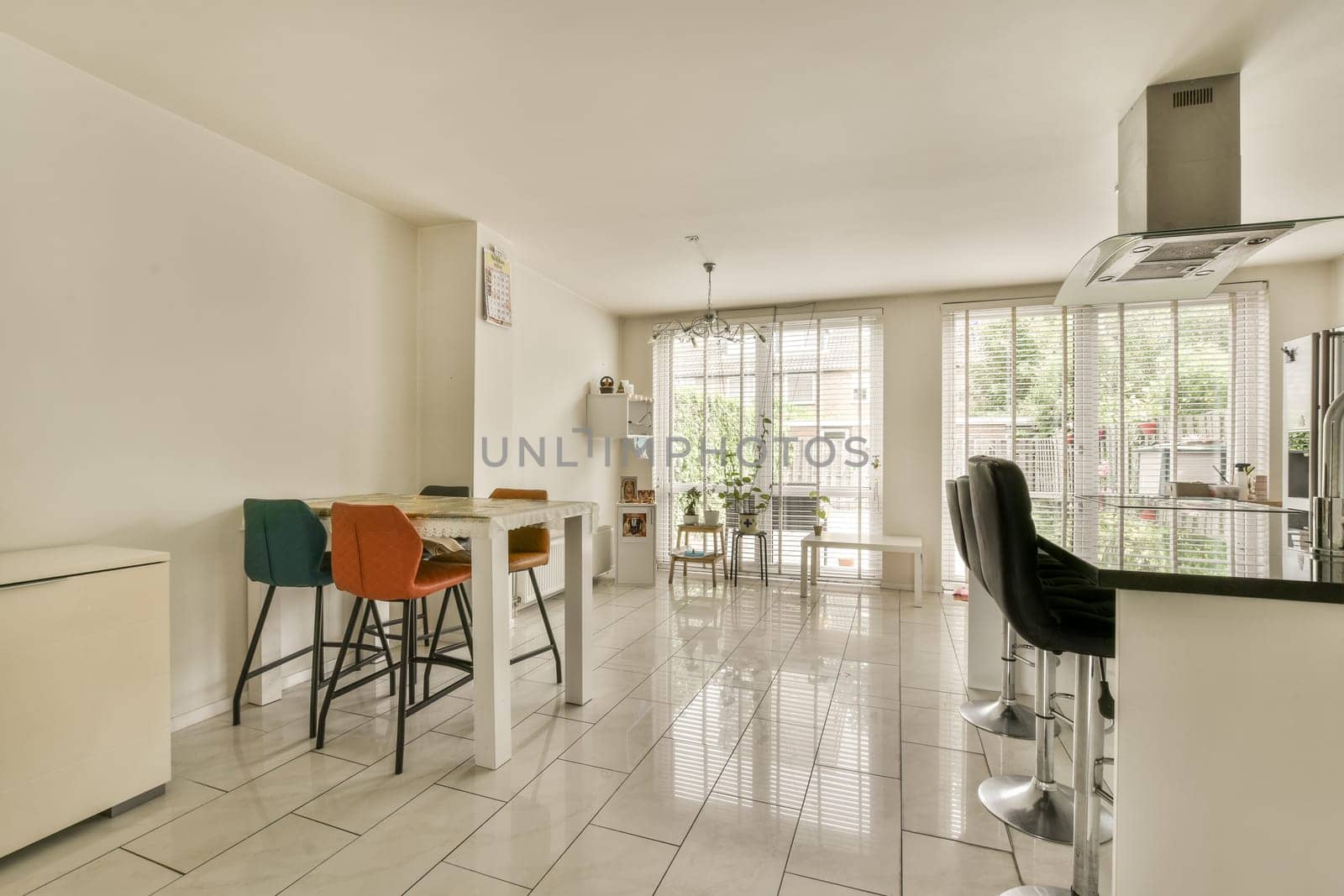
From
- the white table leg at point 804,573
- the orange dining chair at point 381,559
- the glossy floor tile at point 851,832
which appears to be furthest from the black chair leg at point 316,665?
the white table leg at point 804,573

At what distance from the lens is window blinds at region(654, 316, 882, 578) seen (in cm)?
580

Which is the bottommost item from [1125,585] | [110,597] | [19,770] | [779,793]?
[779,793]

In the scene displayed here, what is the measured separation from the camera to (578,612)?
291 centimetres

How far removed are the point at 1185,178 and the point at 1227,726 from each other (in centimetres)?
224

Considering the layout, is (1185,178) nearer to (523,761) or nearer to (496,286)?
(523,761)

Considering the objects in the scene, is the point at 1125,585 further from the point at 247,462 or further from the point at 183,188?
the point at 183,188

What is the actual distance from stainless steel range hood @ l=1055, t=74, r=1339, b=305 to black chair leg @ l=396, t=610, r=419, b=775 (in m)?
3.14

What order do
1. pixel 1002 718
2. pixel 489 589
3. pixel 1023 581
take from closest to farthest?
pixel 1023 581
pixel 489 589
pixel 1002 718

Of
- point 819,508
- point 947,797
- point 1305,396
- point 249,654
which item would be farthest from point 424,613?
point 1305,396

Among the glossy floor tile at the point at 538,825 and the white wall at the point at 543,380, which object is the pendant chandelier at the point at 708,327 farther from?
the glossy floor tile at the point at 538,825

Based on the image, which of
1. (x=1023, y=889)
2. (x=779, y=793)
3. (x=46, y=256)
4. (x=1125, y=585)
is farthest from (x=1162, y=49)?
(x=46, y=256)

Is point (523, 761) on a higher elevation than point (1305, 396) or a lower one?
lower

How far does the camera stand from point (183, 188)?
2.68m

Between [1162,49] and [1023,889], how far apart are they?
2745 mm
